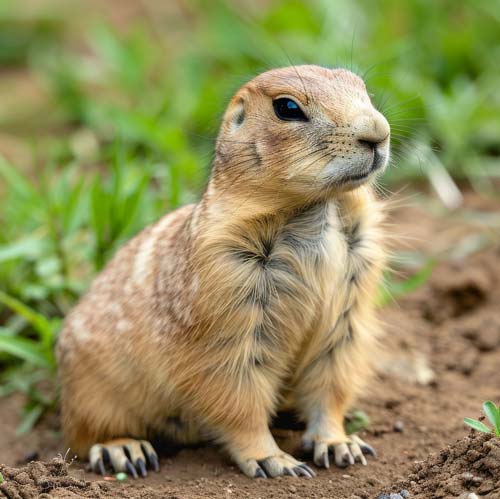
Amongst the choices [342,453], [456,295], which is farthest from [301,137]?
[456,295]

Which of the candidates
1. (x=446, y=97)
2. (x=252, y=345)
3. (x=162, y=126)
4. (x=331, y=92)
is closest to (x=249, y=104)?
(x=331, y=92)

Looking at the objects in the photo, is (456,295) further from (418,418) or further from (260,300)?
(260,300)

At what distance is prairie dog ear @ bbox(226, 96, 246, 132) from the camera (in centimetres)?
483

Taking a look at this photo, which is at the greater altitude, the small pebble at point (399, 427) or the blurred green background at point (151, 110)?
the blurred green background at point (151, 110)

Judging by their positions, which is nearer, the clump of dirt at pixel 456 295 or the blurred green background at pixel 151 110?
the blurred green background at pixel 151 110

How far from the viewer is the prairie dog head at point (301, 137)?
4.28 metres

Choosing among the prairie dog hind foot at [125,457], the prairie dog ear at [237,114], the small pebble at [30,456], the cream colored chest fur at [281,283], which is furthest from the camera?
the small pebble at [30,456]

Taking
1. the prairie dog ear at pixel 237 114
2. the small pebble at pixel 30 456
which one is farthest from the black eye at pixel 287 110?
the small pebble at pixel 30 456

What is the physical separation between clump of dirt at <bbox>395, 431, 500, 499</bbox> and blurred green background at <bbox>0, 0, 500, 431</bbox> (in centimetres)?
262

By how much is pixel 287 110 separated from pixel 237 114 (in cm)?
40

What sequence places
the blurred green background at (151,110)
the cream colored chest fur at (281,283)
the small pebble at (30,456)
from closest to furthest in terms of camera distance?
1. the cream colored chest fur at (281,283)
2. the small pebble at (30,456)
3. the blurred green background at (151,110)

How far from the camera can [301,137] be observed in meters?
4.41

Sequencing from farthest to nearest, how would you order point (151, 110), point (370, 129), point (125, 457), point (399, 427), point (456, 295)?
point (151, 110) → point (456, 295) → point (399, 427) → point (125, 457) → point (370, 129)

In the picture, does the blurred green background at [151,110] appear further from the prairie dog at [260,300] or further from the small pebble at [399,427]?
the small pebble at [399,427]
